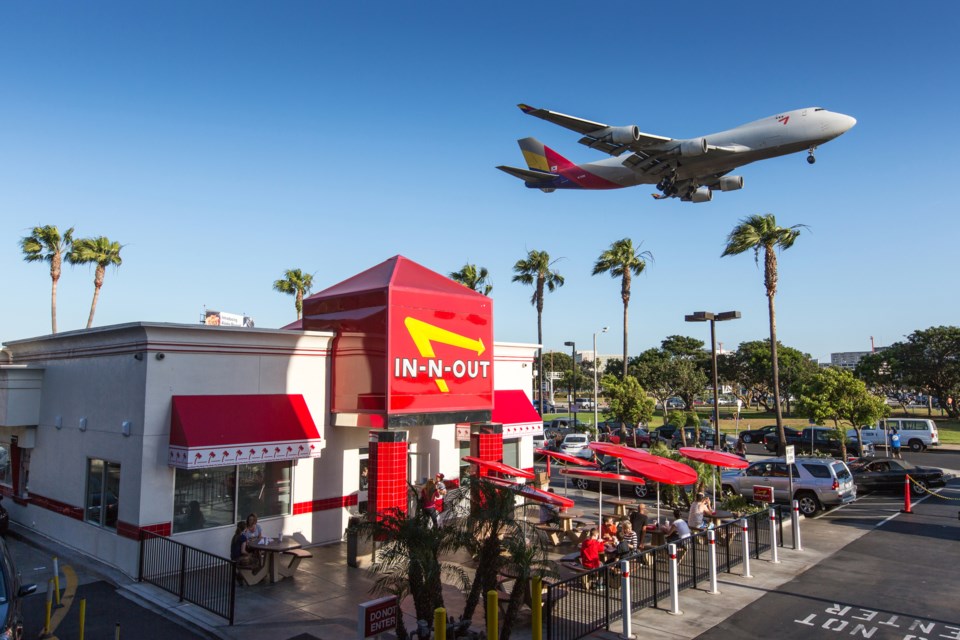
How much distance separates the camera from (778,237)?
3625 cm

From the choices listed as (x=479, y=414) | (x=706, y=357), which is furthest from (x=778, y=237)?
(x=706, y=357)

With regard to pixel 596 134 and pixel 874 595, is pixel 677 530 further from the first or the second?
pixel 596 134

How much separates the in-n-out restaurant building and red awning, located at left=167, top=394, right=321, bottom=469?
0.03m

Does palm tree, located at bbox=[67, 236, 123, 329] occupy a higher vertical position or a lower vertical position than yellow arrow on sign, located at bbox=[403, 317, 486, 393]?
higher

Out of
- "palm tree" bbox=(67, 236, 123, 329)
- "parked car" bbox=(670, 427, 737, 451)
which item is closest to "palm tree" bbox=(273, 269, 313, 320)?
"palm tree" bbox=(67, 236, 123, 329)

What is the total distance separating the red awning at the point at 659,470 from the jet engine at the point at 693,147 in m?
8.38

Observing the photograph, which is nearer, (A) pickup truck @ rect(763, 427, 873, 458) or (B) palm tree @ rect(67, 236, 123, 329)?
(A) pickup truck @ rect(763, 427, 873, 458)

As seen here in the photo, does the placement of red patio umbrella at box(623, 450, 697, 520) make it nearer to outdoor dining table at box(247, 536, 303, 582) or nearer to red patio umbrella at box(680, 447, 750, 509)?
red patio umbrella at box(680, 447, 750, 509)

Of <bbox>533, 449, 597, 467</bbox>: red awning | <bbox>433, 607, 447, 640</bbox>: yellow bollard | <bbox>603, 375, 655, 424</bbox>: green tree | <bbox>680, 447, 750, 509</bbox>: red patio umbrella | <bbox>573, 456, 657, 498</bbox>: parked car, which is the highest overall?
<bbox>603, 375, 655, 424</bbox>: green tree

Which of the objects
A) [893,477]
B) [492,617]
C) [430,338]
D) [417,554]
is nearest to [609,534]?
[492,617]

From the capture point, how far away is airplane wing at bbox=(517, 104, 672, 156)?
16688mm

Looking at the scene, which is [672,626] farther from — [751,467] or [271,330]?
[751,467]

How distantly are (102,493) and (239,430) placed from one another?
155 inches

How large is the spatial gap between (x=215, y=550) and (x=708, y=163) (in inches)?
636
